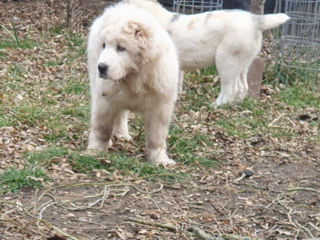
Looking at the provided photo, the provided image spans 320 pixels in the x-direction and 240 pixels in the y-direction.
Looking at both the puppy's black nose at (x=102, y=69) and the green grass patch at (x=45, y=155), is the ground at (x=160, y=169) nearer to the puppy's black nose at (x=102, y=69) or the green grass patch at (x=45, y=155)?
the green grass patch at (x=45, y=155)

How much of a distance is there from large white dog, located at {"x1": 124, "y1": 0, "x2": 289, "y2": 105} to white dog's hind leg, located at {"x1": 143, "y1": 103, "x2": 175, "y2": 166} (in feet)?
7.58

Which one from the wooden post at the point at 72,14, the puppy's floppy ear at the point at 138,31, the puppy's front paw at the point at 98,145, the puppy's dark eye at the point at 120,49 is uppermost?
the puppy's floppy ear at the point at 138,31

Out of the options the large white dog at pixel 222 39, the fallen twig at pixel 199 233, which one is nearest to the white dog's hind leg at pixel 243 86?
the large white dog at pixel 222 39

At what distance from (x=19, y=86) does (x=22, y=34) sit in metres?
2.41

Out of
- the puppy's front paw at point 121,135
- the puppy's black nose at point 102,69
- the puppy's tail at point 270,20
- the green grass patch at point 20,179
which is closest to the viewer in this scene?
the green grass patch at point 20,179

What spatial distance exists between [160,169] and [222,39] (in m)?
2.88

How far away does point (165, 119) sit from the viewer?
5438 millimetres

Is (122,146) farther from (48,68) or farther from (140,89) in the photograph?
(48,68)

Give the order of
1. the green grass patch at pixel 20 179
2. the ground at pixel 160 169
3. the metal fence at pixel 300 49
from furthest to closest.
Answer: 1. the metal fence at pixel 300 49
2. the green grass patch at pixel 20 179
3. the ground at pixel 160 169

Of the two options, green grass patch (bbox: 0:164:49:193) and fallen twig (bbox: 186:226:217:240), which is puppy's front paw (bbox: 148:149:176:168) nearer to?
green grass patch (bbox: 0:164:49:193)

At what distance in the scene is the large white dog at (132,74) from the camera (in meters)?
4.86

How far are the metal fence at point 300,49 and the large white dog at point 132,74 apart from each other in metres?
3.81

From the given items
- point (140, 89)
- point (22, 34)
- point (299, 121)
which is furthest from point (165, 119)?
point (22, 34)

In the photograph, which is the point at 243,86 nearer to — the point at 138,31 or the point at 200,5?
the point at 200,5
